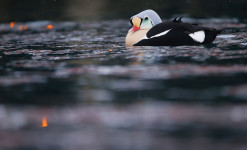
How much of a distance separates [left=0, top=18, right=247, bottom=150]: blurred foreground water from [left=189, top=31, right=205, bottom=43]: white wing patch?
0.64ft

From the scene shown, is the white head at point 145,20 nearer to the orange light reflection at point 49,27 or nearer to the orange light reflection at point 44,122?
the orange light reflection at point 44,122

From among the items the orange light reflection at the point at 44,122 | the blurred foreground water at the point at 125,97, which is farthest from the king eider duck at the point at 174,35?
the orange light reflection at the point at 44,122

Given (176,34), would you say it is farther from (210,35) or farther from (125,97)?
(125,97)

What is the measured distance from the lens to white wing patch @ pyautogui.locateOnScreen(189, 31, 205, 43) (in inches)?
372

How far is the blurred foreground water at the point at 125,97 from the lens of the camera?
165 inches

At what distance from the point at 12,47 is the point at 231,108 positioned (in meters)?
6.95

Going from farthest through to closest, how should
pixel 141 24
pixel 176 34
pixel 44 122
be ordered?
pixel 141 24 < pixel 176 34 < pixel 44 122

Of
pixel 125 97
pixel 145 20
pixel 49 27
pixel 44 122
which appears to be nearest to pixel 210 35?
pixel 145 20

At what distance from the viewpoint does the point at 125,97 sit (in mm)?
5695

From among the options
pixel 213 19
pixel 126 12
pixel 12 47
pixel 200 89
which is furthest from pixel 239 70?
pixel 126 12

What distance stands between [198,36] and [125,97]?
4.16 m

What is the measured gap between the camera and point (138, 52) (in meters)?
9.16

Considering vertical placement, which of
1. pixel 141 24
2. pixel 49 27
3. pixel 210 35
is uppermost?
pixel 141 24

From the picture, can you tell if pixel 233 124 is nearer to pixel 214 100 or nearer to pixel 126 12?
pixel 214 100
